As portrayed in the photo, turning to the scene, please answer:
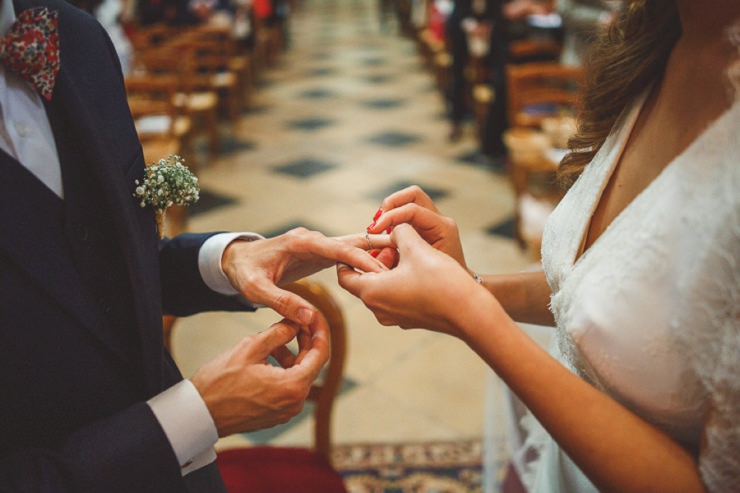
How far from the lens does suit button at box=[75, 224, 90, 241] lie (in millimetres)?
888

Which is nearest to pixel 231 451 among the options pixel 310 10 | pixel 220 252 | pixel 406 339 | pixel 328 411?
pixel 328 411

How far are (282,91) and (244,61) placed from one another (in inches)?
49.8

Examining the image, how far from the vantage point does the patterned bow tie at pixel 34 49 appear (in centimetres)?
83

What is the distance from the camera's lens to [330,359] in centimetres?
144

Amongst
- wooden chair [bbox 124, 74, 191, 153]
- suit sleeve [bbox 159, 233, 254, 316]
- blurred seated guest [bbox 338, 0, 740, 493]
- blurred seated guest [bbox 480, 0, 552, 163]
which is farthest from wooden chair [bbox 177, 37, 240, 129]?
blurred seated guest [bbox 338, 0, 740, 493]

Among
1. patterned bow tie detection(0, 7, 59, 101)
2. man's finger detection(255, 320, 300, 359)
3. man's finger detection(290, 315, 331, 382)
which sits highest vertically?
patterned bow tie detection(0, 7, 59, 101)

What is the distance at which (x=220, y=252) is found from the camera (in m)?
1.22

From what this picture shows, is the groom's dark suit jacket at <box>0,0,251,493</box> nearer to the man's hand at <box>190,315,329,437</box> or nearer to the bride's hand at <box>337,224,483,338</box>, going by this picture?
the man's hand at <box>190,315,329,437</box>

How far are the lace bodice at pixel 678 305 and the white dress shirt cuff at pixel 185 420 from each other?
594mm

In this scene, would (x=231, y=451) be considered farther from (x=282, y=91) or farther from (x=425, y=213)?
(x=282, y=91)

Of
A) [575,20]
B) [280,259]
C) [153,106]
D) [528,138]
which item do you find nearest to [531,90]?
[528,138]

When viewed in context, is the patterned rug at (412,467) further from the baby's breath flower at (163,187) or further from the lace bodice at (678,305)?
the baby's breath flower at (163,187)

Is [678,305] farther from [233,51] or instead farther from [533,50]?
[233,51]

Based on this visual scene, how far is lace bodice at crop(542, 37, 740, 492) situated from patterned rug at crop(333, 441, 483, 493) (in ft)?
4.21
